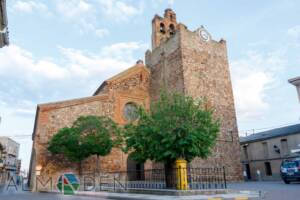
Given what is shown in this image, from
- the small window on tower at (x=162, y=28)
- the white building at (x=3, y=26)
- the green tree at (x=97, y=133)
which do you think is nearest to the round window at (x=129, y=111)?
the green tree at (x=97, y=133)

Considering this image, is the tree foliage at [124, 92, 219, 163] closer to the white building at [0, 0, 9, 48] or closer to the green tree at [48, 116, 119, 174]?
the green tree at [48, 116, 119, 174]

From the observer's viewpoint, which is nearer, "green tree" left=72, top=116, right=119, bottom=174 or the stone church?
"green tree" left=72, top=116, right=119, bottom=174

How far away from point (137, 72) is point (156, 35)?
4.76 meters

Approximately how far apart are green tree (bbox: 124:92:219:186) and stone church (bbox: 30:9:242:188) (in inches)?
329

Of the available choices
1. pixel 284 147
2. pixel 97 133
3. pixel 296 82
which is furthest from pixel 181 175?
pixel 284 147

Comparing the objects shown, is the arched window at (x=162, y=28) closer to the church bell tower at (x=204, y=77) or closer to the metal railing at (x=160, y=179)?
the church bell tower at (x=204, y=77)

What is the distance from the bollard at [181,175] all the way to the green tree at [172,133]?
397mm

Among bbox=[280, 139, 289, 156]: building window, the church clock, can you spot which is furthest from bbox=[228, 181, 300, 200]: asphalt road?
the church clock

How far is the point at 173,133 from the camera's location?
1095 centimetres

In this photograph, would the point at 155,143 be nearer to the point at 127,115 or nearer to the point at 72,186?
the point at 72,186

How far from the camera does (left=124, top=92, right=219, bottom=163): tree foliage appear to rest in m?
10.8

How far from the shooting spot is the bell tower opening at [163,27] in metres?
26.8

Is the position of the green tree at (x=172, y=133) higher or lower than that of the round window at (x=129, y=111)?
lower

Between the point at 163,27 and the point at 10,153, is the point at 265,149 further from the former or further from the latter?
the point at 10,153
